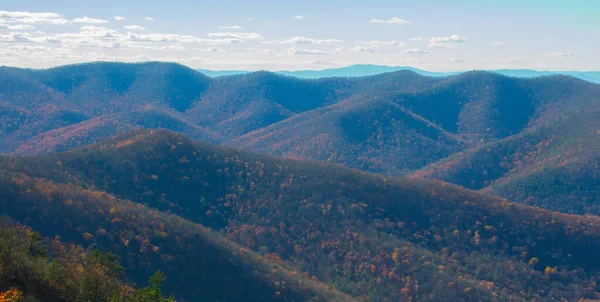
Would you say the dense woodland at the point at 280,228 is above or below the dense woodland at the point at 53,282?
below

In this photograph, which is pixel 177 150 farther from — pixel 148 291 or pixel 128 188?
pixel 148 291

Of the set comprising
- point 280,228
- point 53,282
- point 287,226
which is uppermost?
point 53,282

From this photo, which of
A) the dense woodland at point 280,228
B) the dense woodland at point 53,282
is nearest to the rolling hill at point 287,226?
the dense woodland at point 280,228

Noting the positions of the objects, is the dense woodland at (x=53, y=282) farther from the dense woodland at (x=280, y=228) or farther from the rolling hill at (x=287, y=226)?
the rolling hill at (x=287, y=226)

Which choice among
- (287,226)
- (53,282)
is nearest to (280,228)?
(287,226)

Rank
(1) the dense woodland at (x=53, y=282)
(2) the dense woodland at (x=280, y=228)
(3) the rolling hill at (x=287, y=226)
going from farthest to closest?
(3) the rolling hill at (x=287, y=226), (2) the dense woodland at (x=280, y=228), (1) the dense woodland at (x=53, y=282)

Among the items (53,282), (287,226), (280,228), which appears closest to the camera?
(53,282)

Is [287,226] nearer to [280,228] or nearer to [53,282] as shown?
[280,228]

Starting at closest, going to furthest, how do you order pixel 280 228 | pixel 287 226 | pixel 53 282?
pixel 53 282, pixel 280 228, pixel 287 226
